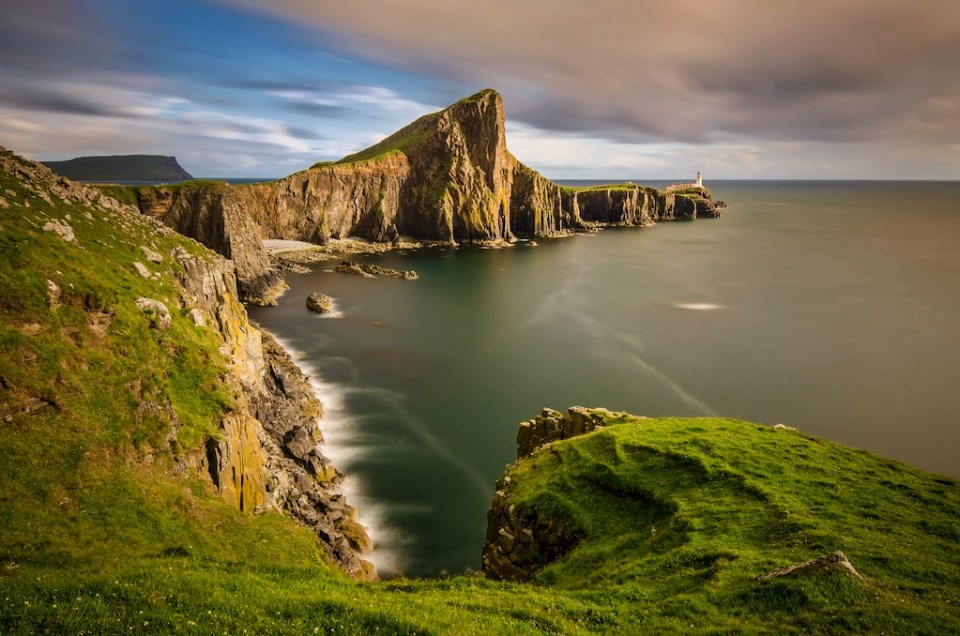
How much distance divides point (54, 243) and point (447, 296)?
280 feet

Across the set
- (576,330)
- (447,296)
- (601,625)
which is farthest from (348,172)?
(601,625)

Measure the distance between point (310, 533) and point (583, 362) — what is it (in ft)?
175

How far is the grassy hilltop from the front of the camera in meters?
13.1

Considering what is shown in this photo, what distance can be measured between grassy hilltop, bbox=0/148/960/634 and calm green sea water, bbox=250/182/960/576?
54.1 ft

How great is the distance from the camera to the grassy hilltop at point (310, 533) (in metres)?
13.1

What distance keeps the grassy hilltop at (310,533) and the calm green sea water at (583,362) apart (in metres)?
16.5

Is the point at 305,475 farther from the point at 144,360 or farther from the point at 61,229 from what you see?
the point at 61,229

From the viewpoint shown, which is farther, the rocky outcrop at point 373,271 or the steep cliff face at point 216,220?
the rocky outcrop at point 373,271

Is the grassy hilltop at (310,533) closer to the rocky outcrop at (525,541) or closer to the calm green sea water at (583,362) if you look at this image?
the rocky outcrop at (525,541)

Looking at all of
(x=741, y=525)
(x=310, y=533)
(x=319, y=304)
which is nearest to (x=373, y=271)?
(x=319, y=304)

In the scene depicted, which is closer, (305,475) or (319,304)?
(305,475)

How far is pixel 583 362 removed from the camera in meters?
73.1

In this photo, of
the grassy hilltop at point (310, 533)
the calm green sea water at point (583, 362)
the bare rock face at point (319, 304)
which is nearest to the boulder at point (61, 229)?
the grassy hilltop at point (310, 533)

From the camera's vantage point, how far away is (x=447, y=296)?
372 feet
